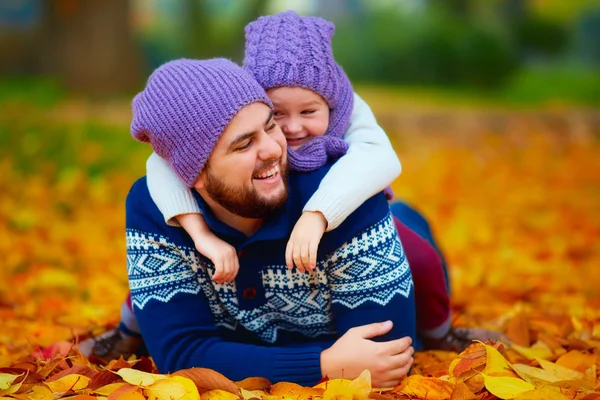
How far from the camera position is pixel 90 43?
8367 mm

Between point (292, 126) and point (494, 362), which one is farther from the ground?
point (292, 126)

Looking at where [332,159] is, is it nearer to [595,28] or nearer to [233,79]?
[233,79]

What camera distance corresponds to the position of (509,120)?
297 inches

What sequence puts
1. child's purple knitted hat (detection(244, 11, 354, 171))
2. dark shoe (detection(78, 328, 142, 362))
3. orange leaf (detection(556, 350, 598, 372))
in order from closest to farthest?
child's purple knitted hat (detection(244, 11, 354, 171))
orange leaf (detection(556, 350, 598, 372))
dark shoe (detection(78, 328, 142, 362))

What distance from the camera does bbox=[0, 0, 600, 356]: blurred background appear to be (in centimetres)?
386

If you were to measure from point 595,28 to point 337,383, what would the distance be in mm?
8500

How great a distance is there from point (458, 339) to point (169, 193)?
1.25 m

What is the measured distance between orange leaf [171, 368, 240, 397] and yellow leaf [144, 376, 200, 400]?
6 cm

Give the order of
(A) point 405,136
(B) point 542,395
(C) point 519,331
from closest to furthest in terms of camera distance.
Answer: (B) point 542,395
(C) point 519,331
(A) point 405,136

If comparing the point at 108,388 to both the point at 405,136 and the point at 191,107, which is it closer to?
the point at 191,107

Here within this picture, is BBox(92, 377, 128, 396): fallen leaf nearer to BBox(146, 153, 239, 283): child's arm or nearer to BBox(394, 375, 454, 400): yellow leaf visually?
BBox(146, 153, 239, 283): child's arm

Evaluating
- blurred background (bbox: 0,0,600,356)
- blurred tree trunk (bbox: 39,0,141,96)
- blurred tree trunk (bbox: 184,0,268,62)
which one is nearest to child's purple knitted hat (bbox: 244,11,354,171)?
blurred background (bbox: 0,0,600,356)

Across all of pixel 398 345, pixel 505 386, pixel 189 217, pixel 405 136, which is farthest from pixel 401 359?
pixel 405 136

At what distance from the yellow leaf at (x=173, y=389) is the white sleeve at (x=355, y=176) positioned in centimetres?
59
